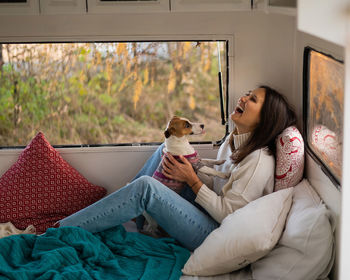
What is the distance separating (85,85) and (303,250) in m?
2.39

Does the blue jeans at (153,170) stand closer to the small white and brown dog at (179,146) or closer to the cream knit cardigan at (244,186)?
the small white and brown dog at (179,146)

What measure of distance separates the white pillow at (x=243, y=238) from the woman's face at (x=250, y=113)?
1.59 ft

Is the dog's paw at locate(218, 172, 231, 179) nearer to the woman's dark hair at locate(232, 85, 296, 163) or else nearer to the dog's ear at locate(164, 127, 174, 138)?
the woman's dark hair at locate(232, 85, 296, 163)

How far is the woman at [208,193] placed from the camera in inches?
104

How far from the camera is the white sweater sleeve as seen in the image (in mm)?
2650

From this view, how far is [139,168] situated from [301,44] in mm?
1291

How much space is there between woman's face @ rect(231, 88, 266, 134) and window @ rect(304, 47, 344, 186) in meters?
0.28

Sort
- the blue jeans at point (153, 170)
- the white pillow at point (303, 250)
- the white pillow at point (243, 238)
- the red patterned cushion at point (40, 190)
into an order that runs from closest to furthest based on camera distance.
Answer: the white pillow at point (303, 250) → the white pillow at point (243, 238) → the blue jeans at point (153, 170) → the red patterned cushion at point (40, 190)

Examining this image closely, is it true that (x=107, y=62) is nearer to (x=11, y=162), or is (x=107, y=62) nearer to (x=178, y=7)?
(x=178, y=7)

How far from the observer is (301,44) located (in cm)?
311

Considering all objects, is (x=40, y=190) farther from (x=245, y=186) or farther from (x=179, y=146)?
(x=245, y=186)

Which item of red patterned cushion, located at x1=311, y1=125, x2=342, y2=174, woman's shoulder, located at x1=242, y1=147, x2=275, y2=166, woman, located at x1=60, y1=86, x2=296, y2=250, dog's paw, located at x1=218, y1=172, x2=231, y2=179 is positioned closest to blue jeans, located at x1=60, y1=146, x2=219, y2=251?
woman, located at x1=60, y1=86, x2=296, y2=250

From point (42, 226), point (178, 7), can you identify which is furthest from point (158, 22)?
point (42, 226)

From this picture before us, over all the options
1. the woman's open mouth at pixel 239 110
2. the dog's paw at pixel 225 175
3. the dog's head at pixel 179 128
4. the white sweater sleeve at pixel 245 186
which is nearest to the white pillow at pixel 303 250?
the white sweater sleeve at pixel 245 186
